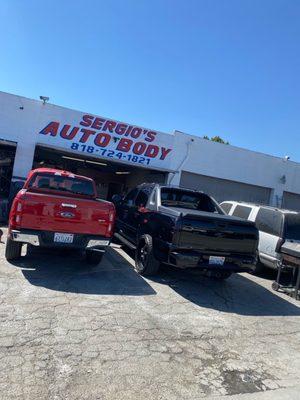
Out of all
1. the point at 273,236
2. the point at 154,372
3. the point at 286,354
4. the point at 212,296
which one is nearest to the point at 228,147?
the point at 273,236

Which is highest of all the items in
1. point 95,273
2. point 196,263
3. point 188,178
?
point 188,178

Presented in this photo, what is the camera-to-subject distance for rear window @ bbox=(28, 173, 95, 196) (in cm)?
875

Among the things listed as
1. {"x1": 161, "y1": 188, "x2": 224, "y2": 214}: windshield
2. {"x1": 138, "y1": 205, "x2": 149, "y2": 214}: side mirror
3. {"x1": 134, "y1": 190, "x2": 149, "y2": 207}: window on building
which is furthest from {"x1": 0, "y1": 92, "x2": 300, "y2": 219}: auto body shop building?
{"x1": 161, "y1": 188, "x2": 224, "y2": 214}: windshield

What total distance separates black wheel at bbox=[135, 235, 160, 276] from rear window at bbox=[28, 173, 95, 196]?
70.8 inches

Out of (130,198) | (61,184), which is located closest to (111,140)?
(130,198)

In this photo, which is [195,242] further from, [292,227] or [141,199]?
[292,227]

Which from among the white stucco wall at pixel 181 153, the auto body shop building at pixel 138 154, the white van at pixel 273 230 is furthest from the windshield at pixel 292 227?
the white stucco wall at pixel 181 153

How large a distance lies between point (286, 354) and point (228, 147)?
14.9 metres

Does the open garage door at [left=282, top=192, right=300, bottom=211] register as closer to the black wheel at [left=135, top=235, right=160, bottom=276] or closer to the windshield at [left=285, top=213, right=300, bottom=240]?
the windshield at [left=285, top=213, right=300, bottom=240]

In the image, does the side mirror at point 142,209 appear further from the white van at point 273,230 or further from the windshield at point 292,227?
the windshield at point 292,227

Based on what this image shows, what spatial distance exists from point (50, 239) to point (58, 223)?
322 millimetres

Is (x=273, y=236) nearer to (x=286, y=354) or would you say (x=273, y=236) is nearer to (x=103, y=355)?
(x=286, y=354)

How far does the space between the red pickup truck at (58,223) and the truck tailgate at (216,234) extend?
1.54 meters

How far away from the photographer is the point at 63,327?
504 cm
